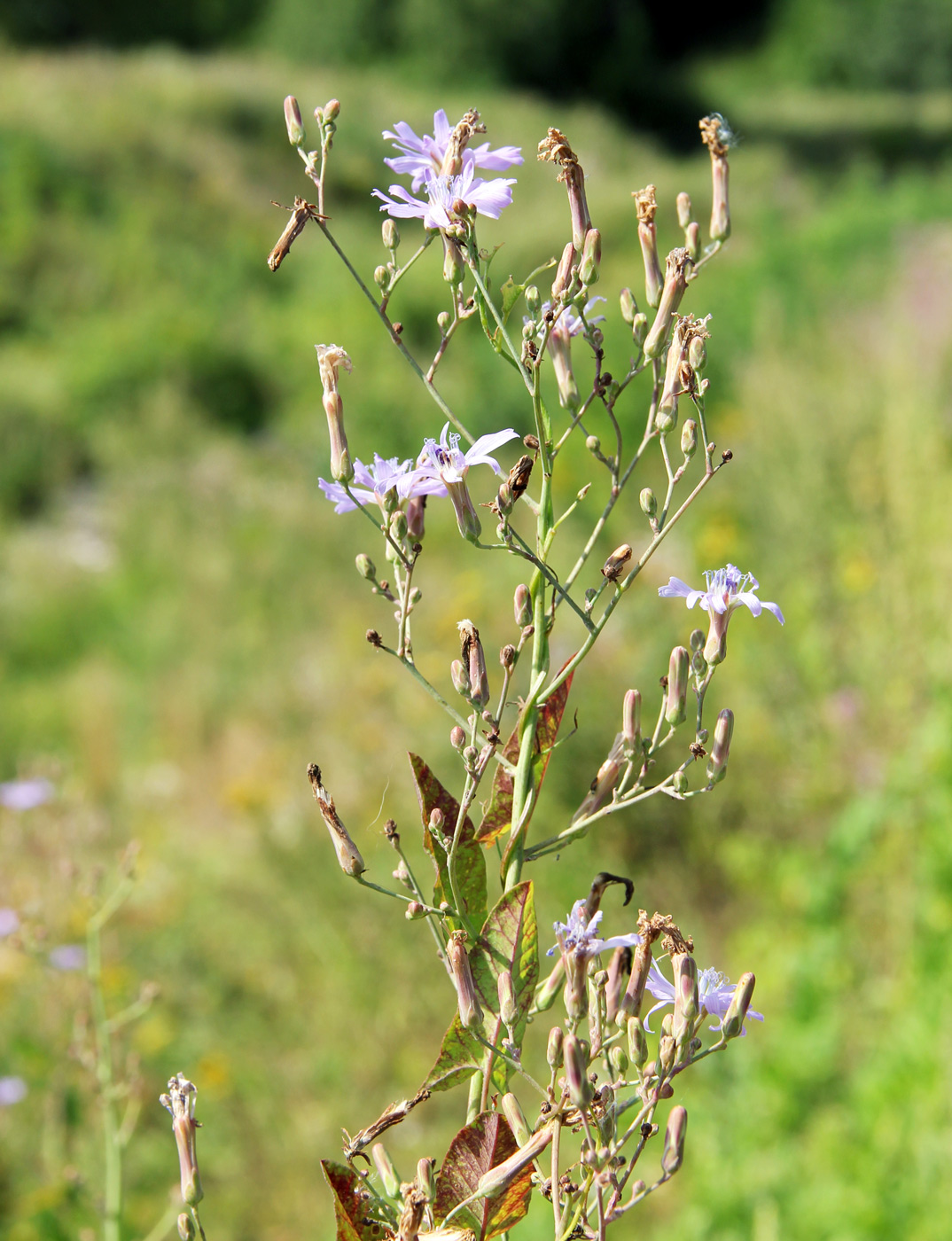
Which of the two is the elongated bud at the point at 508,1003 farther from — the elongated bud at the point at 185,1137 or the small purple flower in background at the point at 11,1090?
the small purple flower in background at the point at 11,1090

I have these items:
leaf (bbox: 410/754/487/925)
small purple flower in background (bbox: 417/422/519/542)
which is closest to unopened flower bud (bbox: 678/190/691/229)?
small purple flower in background (bbox: 417/422/519/542)

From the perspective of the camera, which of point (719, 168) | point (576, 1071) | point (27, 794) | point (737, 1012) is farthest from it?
point (27, 794)

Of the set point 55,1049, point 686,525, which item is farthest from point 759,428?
point 55,1049

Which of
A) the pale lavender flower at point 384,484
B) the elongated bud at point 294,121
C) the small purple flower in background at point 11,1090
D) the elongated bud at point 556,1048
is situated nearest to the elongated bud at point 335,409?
the pale lavender flower at point 384,484

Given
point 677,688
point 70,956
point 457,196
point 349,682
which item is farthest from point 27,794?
point 349,682

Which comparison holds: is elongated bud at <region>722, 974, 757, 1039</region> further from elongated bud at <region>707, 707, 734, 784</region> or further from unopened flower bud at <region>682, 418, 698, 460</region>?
unopened flower bud at <region>682, 418, 698, 460</region>

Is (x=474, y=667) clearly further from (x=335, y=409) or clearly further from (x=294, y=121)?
(x=294, y=121)
